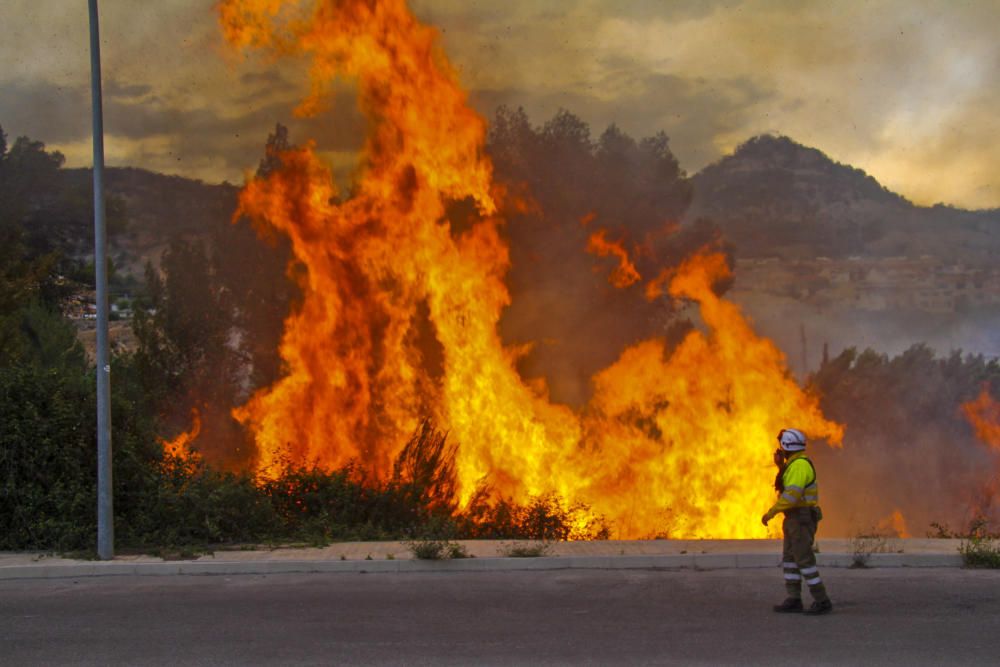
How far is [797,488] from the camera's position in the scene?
8453 mm

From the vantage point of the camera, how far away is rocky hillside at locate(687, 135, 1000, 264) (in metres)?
20.8

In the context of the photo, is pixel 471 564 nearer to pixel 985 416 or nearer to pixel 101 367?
pixel 101 367

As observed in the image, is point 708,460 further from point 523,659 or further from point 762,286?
point 523,659

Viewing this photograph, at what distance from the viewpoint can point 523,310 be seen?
728 inches

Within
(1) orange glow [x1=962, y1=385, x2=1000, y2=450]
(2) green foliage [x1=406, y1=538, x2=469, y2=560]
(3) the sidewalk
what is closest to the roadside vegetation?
(1) orange glow [x1=962, y1=385, x2=1000, y2=450]

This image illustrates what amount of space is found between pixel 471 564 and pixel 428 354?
21.3ft

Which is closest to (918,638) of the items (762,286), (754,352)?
(754,352)

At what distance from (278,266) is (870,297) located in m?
12.2

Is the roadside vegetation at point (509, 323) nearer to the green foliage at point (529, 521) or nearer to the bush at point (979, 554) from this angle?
the green foliage at point (529, 521)

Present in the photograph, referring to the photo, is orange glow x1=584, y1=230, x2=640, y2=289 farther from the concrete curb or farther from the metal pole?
the metal pole

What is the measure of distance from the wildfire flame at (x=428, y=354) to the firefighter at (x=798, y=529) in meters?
7.60

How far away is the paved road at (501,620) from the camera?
23.8 ft

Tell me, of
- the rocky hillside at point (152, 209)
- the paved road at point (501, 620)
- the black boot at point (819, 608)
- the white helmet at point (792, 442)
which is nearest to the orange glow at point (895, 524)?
the paved road at point (501, 620)

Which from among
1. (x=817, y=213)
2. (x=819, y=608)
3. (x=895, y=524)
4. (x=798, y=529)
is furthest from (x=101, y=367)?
(x=817, y=213)
